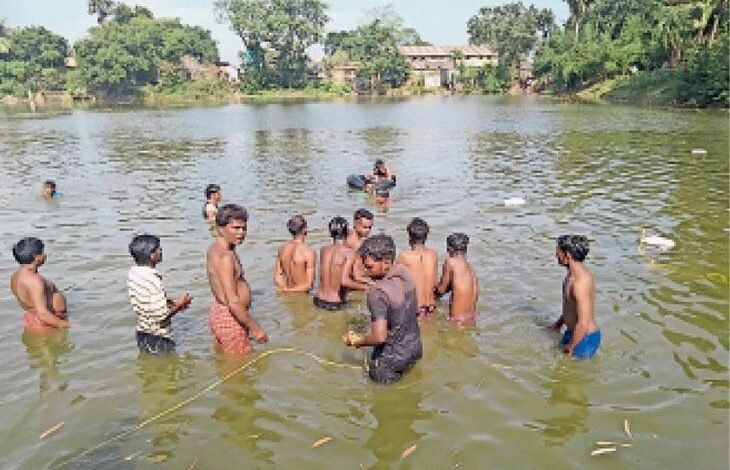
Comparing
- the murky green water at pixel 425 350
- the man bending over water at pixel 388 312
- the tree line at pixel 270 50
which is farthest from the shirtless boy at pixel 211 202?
the tree line at pixel 270 50

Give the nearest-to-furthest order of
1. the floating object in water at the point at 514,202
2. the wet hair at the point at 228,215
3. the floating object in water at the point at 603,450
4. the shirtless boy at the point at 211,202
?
the floating object in water at the point at 603,450
the wet hair at the point at 228,215
the shirtless boy at the point at 211,202
the floating object in water at the point at 514,202

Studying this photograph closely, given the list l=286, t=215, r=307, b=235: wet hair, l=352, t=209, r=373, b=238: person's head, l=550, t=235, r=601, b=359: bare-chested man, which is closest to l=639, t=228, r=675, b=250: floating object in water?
l=550, t=235, r=601, b=359: bare-chested man

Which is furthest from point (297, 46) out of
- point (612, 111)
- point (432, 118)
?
point (612, 111)

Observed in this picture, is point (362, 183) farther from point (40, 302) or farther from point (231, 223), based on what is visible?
point (231, 223)

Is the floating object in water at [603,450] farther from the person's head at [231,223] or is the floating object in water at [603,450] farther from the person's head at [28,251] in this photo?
the person's head at [28,251]

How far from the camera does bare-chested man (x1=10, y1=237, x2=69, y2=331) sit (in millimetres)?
6836

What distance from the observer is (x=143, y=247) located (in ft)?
19.9

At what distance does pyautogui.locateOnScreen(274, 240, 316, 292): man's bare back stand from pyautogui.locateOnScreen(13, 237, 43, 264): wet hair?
3055 millimetres

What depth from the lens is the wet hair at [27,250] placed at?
6.79 meters

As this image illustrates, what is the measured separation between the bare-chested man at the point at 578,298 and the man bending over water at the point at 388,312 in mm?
1745

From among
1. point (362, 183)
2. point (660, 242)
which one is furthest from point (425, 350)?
point (362, 183)

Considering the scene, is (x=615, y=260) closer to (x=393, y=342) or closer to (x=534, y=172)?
(x=393, y=342)

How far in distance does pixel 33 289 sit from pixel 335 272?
3611 mm

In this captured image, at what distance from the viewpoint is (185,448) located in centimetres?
517
